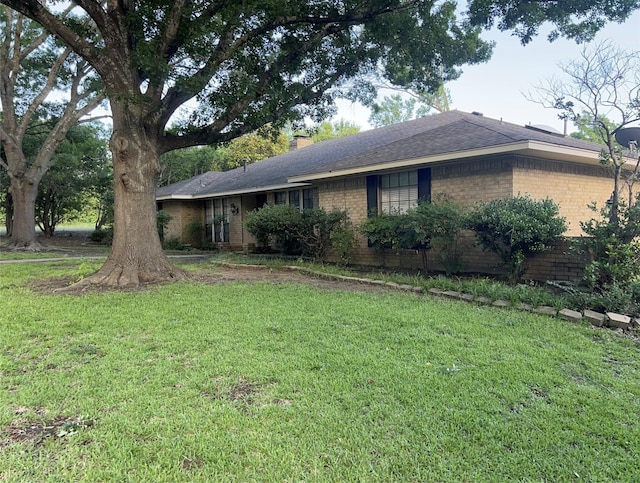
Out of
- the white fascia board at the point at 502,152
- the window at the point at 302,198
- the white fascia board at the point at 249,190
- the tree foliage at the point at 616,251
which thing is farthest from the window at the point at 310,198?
the tree foliage at the point at 616,251

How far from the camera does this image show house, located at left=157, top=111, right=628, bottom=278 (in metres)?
9.05

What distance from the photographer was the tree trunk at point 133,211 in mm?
8477

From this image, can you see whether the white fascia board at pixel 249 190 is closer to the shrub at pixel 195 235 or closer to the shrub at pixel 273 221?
the shrub at pixel 195 235

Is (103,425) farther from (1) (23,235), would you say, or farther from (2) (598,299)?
(1) (23,235)

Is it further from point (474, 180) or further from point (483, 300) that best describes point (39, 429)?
point (474, 180)

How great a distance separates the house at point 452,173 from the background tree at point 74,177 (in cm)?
1110

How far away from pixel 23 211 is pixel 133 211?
41.6ft

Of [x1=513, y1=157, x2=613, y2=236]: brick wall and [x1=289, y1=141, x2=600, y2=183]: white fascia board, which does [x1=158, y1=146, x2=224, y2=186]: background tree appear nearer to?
[x1=289, y1=141, x2=600, y2=183]: white fascia board

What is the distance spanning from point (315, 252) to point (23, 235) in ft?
45.3

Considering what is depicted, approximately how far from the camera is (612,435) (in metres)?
2.78

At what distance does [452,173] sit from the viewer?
33.0ft

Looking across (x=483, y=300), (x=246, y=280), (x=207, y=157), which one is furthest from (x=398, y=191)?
(x=207, y=157)

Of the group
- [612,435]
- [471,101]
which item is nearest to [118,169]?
[612,435]

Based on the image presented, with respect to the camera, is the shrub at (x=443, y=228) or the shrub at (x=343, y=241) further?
the shrub at (x=343, y=241)
